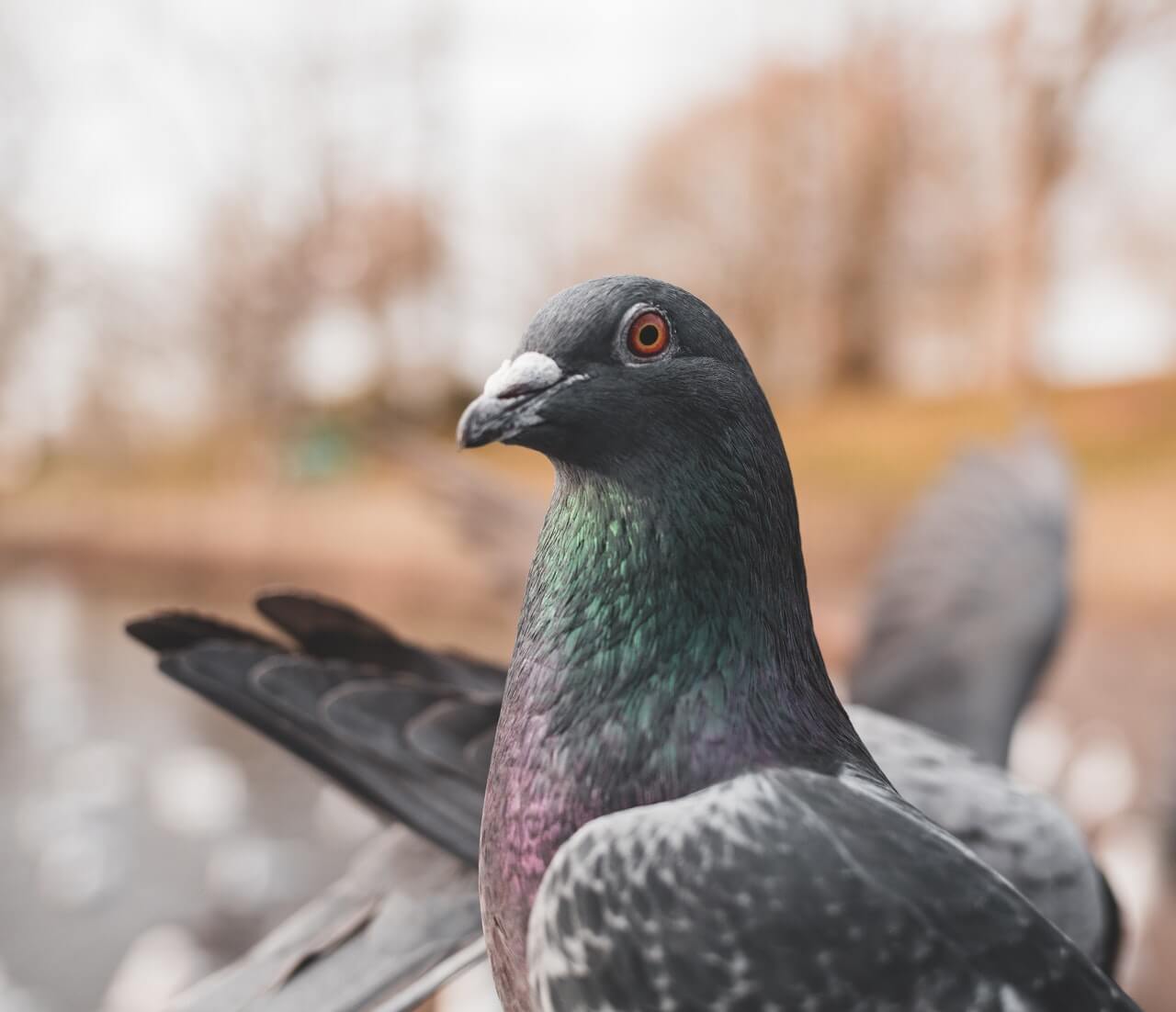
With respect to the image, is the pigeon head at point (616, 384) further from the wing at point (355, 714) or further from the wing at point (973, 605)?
the wing at point (973, 605)

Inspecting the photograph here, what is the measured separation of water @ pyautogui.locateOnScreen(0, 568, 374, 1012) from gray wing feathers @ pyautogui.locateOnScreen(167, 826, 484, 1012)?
1.22 meters

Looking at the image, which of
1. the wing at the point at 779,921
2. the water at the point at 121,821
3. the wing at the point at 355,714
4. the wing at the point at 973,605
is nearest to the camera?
the wing at the point at 779,921

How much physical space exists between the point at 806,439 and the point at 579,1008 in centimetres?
584

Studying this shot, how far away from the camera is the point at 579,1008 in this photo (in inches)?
17.7

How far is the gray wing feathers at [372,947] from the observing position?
0.75 metres

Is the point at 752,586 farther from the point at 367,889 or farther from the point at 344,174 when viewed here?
the point at 344,174

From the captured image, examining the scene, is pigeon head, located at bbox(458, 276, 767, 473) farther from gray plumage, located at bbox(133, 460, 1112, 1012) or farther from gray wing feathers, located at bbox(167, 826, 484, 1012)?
gray wing feathers, located at bbox(167, 826, 484, 1012)

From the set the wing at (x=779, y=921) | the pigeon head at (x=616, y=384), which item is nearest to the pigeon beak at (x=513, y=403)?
the pigeon head at (x=616, y=384)

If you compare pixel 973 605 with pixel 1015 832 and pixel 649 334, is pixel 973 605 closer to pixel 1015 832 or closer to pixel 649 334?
pixel 1015 832

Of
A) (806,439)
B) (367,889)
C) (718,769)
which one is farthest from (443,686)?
(806,439)

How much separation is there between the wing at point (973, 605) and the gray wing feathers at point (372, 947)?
2.32ft

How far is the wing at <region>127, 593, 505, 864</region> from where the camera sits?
725mm

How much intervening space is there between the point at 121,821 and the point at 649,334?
3.20m

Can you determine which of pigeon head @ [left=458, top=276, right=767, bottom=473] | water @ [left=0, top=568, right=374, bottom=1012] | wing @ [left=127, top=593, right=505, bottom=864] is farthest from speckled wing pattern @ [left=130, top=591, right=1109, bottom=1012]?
water @ [left=0, top=568, right=374, bottom=1012]
